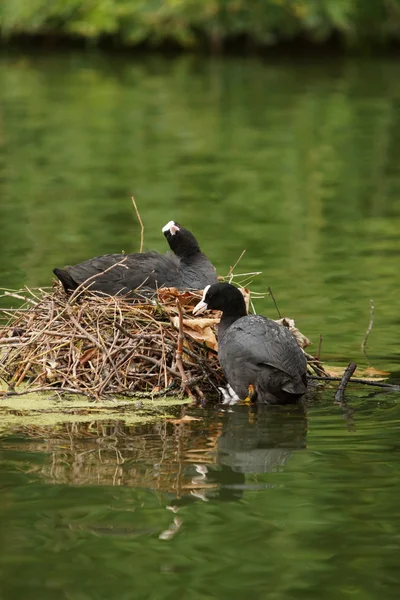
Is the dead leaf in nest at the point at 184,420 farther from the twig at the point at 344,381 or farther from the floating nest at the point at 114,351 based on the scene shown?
the twig at the point at 344,381

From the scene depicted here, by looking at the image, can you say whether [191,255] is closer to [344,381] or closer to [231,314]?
[231,314]

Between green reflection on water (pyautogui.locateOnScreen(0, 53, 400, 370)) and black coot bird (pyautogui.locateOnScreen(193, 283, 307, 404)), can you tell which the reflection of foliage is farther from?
black coot bird (pyautogui.locateOnScreen(193, 283, 307, 404))

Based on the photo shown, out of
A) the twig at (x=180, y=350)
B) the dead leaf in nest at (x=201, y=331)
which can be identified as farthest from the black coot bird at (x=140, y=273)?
the twig at (x=180, y=350)

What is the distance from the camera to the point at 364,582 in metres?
4.81

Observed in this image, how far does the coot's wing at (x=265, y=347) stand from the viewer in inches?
270

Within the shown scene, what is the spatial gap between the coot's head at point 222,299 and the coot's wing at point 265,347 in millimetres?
208

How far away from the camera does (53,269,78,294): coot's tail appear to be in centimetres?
772

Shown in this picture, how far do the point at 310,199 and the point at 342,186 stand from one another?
3.27 ft

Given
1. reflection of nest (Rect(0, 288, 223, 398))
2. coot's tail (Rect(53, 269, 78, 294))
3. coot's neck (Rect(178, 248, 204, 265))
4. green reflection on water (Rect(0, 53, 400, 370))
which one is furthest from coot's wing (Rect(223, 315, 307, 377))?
coot's neck (Rect(178, 248, 204, 265))

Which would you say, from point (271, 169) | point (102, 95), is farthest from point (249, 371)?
point (102, 95)

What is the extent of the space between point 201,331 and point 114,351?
1.84 ft

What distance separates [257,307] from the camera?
31.6ft

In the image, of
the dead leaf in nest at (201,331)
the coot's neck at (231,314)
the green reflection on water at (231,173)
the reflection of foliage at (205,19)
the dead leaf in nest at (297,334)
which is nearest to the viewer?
the coot's neck at (231,314)

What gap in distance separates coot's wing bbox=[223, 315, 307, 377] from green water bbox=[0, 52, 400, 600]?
0.28 meters
